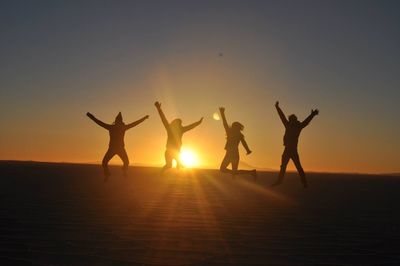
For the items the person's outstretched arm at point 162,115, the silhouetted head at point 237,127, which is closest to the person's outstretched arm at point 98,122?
the person's outstretched arm at point 162,115

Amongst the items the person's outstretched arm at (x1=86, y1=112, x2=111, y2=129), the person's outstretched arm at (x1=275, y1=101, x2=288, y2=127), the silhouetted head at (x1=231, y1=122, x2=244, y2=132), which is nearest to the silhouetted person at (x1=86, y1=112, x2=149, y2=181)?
the person's outstretched arm at (x1=86, y1=112, x2=111, y2=129)

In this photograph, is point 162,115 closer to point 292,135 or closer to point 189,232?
point 292,135

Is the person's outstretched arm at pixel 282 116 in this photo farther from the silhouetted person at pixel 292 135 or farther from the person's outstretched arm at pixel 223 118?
the person's outstretched arm at pixel 223 118

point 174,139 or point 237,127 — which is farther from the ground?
point 237,127

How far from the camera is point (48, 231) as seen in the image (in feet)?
21.8

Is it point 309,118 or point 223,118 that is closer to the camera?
point 309,118

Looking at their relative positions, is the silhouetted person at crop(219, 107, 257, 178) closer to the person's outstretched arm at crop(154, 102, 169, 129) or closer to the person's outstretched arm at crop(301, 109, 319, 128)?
the person's outstretched arm at crop(154, 102, 169, 129)

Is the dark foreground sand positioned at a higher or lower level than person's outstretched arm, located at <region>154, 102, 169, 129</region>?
lower

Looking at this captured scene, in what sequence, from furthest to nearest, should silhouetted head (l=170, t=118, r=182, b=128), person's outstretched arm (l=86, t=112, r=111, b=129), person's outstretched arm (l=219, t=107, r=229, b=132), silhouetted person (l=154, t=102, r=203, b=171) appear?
silhouetted head (l=170, t=118, r=182, b=128), silhouetted person (l=154, t=102, r=203, b=171), person's outstretched arm (l=219, t=107, r=229, b=132), person's outstretched arm (l=86, t=112, r=111, b=129)

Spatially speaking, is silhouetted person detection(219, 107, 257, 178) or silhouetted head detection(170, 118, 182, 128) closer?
silhouetted person detection(219, 107, 257, 178)

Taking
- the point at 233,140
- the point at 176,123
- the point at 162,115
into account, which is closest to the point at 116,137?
the point at 162,115

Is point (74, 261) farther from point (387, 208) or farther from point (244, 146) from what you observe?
point (244, 146)

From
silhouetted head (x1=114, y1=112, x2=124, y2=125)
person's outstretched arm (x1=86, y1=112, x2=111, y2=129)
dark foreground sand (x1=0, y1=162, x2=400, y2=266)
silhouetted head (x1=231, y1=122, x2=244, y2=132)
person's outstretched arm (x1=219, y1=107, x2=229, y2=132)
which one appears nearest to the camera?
dark foreground sand (x1=0, y1=162, x2=400, y2=266)

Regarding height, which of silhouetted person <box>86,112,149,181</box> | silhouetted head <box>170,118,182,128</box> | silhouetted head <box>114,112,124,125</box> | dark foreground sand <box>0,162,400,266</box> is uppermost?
silhouetted head <box>170,118,182,128</box>
